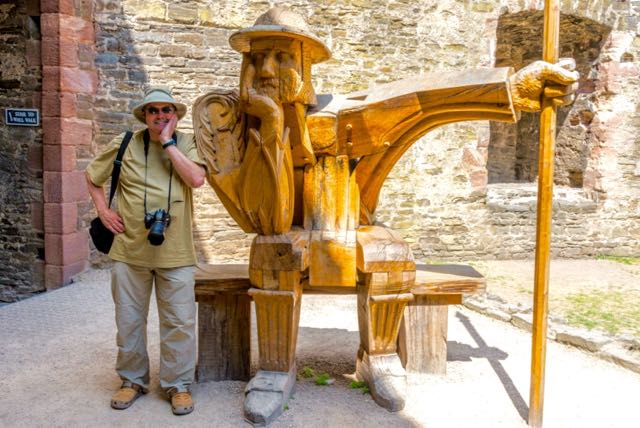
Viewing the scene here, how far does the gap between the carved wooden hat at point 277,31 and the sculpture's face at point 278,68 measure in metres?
0.05

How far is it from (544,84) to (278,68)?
1.29 metres

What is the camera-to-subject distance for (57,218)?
21.3ft

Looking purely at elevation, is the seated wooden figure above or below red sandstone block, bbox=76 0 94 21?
below

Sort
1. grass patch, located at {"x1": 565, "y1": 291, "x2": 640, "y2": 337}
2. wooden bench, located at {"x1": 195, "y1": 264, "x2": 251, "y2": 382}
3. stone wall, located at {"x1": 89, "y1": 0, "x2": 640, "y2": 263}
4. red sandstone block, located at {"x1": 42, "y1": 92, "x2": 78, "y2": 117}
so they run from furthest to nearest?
stone wall, located at {"x1": 89, "y1": 0, "x2": 640, "y2": 263} → red sandstone block, located at {"x1": 42, "y1": 92, "x2": 78, "y2": 117} → grass patch, located at {"x1": 565, "y1": 291, "x2": 640, "y2": 337} → wooden bench, located at {"x1": 195, "y1": 264, "x2": 251, "y2": 382}

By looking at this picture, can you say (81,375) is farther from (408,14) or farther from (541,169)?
(408,14)

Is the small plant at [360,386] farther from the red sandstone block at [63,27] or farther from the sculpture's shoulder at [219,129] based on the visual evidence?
the red sandstone block at [63,27]

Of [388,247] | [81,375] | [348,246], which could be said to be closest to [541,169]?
[388,247]

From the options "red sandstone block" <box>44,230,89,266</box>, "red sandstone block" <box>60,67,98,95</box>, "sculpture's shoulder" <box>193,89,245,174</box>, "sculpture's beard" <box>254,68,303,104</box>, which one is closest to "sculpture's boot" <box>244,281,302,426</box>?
"sculpture's shoulder" <box>193,89,245,174</box>

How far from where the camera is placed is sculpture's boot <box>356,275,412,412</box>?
3062 millimetres

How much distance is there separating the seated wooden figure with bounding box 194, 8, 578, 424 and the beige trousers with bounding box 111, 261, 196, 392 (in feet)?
1.16

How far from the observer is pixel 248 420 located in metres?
2.90

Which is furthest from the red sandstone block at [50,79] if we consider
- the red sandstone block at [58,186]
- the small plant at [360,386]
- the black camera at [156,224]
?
the small plant at [360,386]

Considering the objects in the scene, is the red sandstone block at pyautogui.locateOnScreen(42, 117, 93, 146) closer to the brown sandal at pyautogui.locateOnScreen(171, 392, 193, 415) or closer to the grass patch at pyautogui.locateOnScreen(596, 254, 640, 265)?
the brown sandal at pyautogui.locateOnScreen(171, 392, 193, 415)

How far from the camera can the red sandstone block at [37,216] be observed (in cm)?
660
